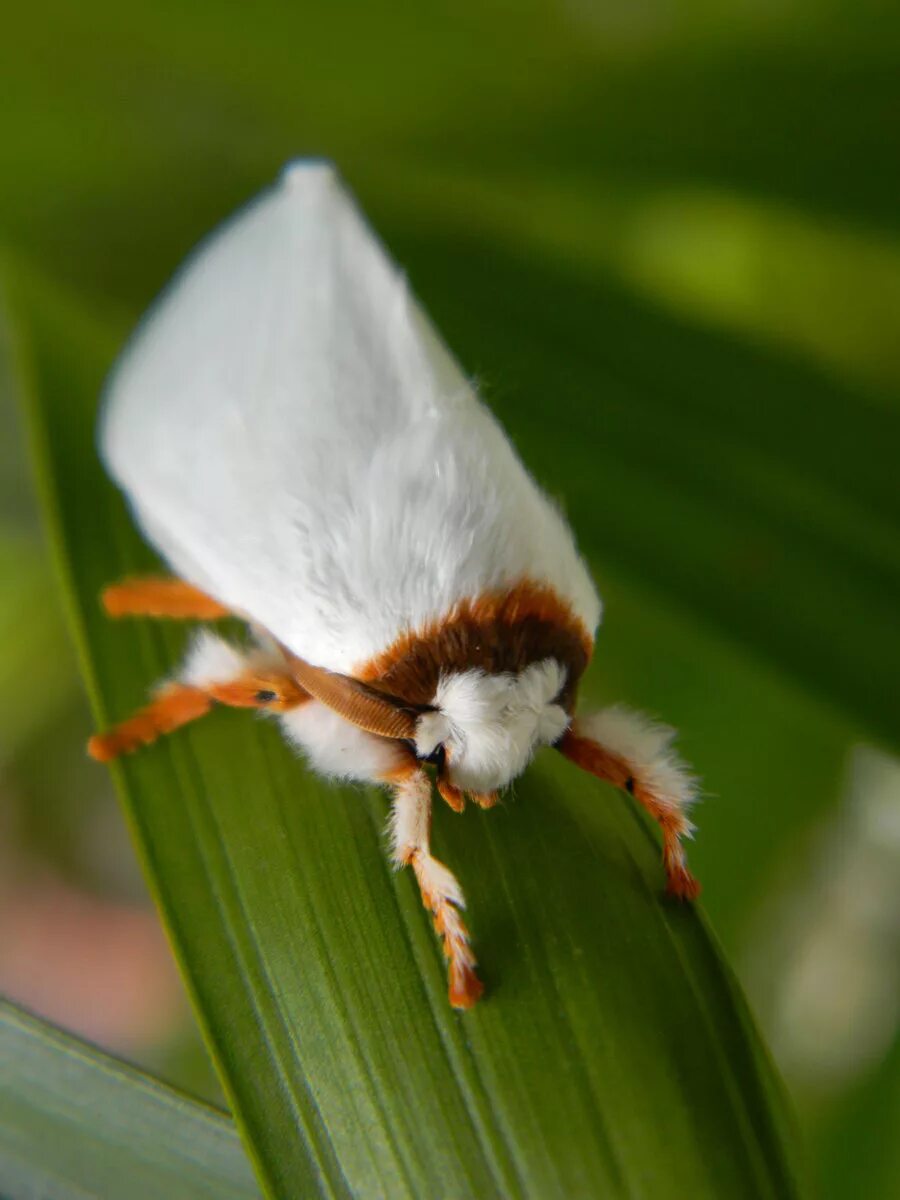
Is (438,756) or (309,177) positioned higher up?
(309,177)

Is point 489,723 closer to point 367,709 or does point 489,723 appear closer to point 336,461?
point 367,709

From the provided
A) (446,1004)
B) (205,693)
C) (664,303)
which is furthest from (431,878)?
(664,303)

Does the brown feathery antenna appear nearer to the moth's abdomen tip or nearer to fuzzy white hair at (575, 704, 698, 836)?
fuzzy white hair at (575, 704, 698, 836)

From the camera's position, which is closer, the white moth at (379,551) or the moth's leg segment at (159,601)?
A: the white moth at (379,551)

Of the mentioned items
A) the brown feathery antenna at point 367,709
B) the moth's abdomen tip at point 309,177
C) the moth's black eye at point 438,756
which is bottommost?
the moth's black eye at point 438,756

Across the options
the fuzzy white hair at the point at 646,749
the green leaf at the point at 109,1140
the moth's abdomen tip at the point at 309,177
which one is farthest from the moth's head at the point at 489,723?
the moth's abdomen tip at the point at 309,177

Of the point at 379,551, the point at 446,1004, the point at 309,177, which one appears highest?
the point at 309,177

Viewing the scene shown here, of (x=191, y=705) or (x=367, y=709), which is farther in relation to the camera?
(x=191, y=705)

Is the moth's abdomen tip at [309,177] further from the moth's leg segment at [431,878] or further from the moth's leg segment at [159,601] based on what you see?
the moth's leg segment at [431,878]
